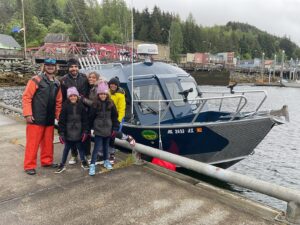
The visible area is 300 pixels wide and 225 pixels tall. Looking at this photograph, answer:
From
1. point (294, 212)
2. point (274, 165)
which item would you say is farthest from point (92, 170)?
point (274, 165)

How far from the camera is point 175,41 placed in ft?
349

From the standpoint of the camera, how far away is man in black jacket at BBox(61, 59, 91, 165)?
19.6 feet

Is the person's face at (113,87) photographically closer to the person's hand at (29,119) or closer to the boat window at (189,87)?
the person's hand at (29,119)

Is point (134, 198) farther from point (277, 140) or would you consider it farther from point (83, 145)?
point (277, 140)

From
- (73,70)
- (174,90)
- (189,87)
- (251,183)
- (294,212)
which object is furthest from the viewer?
(189,87)

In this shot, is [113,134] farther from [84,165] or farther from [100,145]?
[84,165]

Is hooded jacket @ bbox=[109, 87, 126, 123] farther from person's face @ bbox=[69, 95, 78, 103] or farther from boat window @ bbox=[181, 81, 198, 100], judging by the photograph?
boat window @ bbox=[181, 81, 198, 100]

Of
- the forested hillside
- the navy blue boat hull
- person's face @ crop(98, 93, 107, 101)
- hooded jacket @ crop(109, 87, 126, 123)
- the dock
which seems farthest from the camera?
the forested hillside

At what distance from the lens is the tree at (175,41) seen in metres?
105

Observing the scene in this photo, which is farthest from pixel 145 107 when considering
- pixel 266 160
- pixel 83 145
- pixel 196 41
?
pixel 196 41

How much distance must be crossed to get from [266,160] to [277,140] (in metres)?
3.84

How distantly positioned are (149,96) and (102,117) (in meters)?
2.67

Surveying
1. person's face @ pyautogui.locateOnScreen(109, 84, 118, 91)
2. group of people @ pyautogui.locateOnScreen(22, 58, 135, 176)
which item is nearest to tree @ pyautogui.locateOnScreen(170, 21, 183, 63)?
person's face @ pyautogui.locateOnScreen(109, 84, 118, 91)

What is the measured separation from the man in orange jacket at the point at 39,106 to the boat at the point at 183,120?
2.01 meters
